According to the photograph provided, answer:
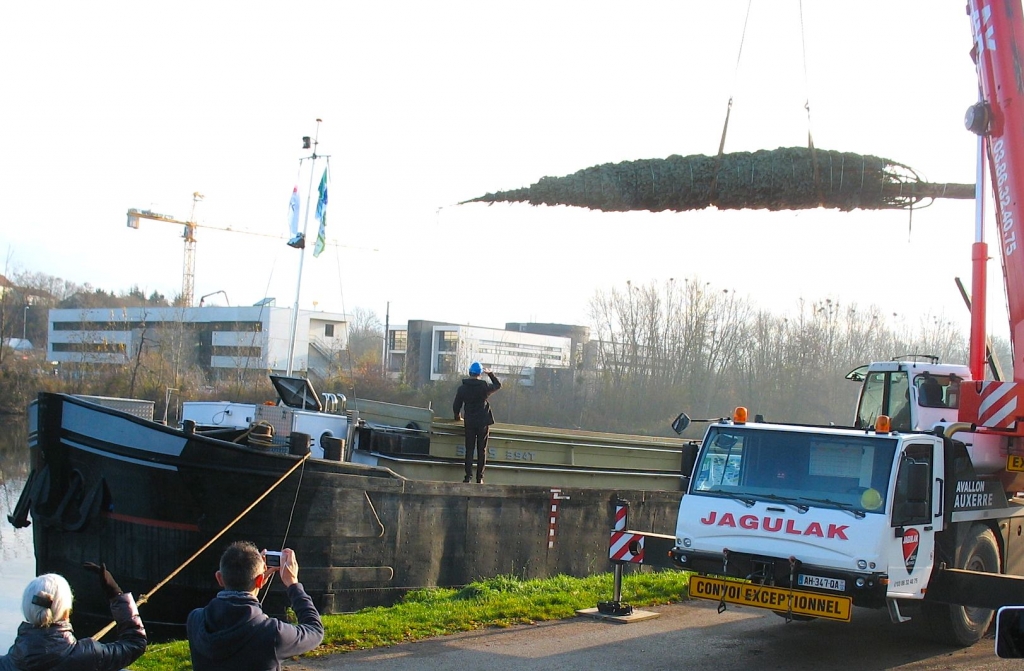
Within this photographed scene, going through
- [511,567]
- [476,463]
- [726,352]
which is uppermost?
[726,352]

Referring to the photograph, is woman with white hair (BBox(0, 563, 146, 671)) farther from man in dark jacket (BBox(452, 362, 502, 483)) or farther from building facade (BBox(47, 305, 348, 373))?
building facade (BBox(47, 305, 348, 373))

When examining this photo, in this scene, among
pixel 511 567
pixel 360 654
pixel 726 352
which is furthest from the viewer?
pixel 726 352

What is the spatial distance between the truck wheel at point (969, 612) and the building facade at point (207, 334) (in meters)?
53.2

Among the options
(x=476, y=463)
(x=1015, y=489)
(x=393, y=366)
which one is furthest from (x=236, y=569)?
(x=393, y=366)

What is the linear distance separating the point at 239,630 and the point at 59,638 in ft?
2.52

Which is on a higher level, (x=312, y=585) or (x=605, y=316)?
(x=605, y=316)

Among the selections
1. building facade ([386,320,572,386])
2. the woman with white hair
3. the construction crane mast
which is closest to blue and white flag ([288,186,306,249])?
the woman with white hair

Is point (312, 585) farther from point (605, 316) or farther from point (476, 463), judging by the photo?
point (605, 316)

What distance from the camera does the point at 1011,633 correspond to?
4.00 m

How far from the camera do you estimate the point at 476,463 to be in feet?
46.4

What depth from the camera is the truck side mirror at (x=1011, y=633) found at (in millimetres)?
3987

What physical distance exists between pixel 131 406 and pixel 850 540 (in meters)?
10.2

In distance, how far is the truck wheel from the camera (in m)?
8.99

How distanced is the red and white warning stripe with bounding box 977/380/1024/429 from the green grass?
406 centimetres
